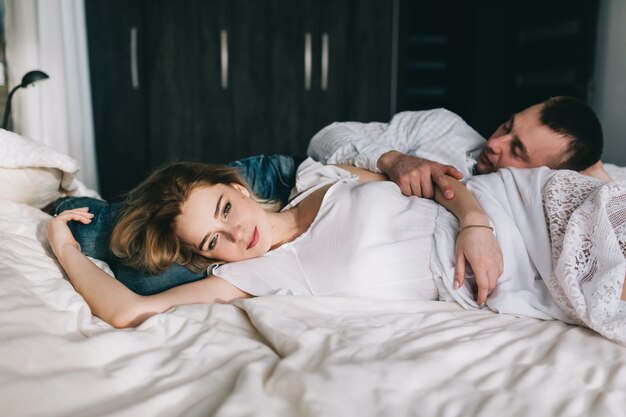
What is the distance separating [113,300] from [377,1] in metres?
3.61

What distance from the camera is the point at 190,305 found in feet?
3.67

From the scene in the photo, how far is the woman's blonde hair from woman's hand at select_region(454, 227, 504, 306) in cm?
61

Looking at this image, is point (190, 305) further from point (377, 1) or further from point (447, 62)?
point (447, 62)

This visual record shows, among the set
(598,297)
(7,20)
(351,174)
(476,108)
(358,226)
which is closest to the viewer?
(598,297)

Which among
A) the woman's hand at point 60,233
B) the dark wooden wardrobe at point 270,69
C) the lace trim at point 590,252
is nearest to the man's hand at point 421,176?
the lace trim at point 590,252

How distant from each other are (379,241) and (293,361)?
48 centimetres

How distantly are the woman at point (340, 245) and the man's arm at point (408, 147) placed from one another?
0.08 meters

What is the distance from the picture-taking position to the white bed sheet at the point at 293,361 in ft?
2.26

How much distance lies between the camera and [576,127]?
1594mm

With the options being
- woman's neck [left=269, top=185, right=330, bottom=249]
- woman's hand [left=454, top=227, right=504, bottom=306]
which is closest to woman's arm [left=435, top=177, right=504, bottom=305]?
woman's hand [left=454, top=227, right=504, bottom=306]

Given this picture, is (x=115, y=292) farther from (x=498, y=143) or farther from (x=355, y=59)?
(x=355, y=59)

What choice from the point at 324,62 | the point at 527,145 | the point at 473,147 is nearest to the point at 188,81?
the point at 324,62

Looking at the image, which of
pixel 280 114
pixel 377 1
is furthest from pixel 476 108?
pixel 280 114

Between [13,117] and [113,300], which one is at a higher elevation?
[13,117]
